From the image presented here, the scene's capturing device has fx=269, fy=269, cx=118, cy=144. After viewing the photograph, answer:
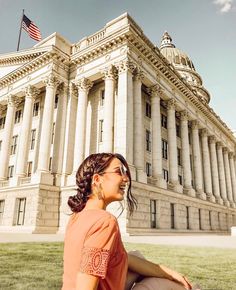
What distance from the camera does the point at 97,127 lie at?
28.8 m

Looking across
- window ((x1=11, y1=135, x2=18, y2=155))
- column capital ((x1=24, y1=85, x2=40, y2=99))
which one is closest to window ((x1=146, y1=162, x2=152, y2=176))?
column capital ((x1=24, y1=85, x2=40, y2=99))

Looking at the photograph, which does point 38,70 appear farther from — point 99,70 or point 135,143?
point 135,143

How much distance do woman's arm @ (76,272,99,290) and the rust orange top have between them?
0.03 m

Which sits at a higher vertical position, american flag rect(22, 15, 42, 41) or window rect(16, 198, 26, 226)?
american flag rect(22, 15, 42, 41)

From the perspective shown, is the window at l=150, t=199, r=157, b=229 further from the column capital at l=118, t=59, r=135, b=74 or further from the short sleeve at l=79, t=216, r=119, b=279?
the short sleeve at l=79, t=216, r=119, b=279

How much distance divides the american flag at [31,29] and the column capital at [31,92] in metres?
6.28

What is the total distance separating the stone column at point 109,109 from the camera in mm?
24719

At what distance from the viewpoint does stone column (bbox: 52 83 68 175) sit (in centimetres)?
2705

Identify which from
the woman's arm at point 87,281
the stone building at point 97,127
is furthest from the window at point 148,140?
the woman's arm at point 87,281

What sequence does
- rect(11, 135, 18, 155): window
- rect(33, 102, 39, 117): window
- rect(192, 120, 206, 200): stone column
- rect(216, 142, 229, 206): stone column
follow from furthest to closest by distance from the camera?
rect(216, 142, 229, 206): stone column → rect(192, 120, 206, 200): stone column → rect(11, 135, 18, 155): window → rect(33, 102, 39, 117): window

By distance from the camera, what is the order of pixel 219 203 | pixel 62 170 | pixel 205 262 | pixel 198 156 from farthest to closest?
pixel 219 203
pixel 198 156
pixel 62 170
pixel 205 262

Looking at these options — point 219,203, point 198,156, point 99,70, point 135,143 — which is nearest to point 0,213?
point 135,143

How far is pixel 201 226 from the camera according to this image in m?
34.4

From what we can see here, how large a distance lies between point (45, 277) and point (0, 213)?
78.5ft
